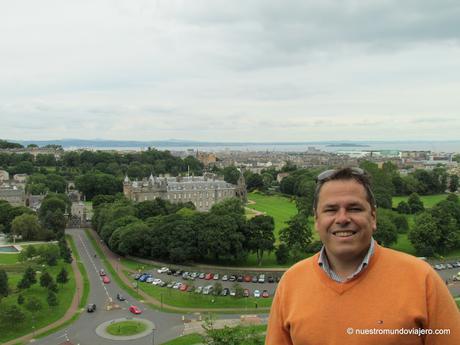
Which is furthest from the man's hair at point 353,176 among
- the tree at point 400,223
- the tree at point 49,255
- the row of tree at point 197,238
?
the tree at point 400,223

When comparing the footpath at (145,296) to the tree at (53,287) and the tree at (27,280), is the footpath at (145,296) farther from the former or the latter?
the tree at (27,280)

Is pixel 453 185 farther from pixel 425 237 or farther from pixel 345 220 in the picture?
pixel 345 220

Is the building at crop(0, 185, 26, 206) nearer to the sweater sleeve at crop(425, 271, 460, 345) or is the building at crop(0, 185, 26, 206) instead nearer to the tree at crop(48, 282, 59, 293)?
the tree at crop(48, 282, 59, 293)

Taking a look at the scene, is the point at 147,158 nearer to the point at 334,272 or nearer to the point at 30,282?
the point at 30,282

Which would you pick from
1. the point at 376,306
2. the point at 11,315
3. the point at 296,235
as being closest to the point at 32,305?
the point at 11,315

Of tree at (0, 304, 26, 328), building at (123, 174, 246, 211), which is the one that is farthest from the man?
building at (123, 174, 246, 211)
